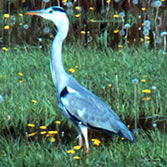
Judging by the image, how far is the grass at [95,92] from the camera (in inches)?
126

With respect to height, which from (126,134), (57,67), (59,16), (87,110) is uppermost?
(59,16)

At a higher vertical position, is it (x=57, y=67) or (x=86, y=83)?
(x=57, y=67)

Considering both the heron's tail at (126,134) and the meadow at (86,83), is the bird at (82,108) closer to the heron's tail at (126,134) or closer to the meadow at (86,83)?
the heron's tail at (126,134)

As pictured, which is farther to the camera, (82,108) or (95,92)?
(95,92)

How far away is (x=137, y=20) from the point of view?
6473 millimetres

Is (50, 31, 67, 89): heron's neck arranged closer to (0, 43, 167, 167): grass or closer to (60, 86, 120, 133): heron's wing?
(60, 86, 120, 133): heron's wing

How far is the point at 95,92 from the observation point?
452 centimetres

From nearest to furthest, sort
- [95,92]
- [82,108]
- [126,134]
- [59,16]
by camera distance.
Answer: [126,134] → [82,108] → [59,16] → [95,92]

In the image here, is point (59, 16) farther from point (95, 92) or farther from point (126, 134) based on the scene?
point (126, 134)

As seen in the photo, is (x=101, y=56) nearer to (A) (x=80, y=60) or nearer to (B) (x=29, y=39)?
(A) (x=80, y=60)

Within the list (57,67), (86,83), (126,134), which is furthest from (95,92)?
(126,134)

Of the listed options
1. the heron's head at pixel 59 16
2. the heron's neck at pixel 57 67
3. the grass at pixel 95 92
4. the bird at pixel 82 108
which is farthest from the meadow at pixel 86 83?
the heron's head at pixel 59 16

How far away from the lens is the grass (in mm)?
3191

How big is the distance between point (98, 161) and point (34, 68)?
89.1 inches
